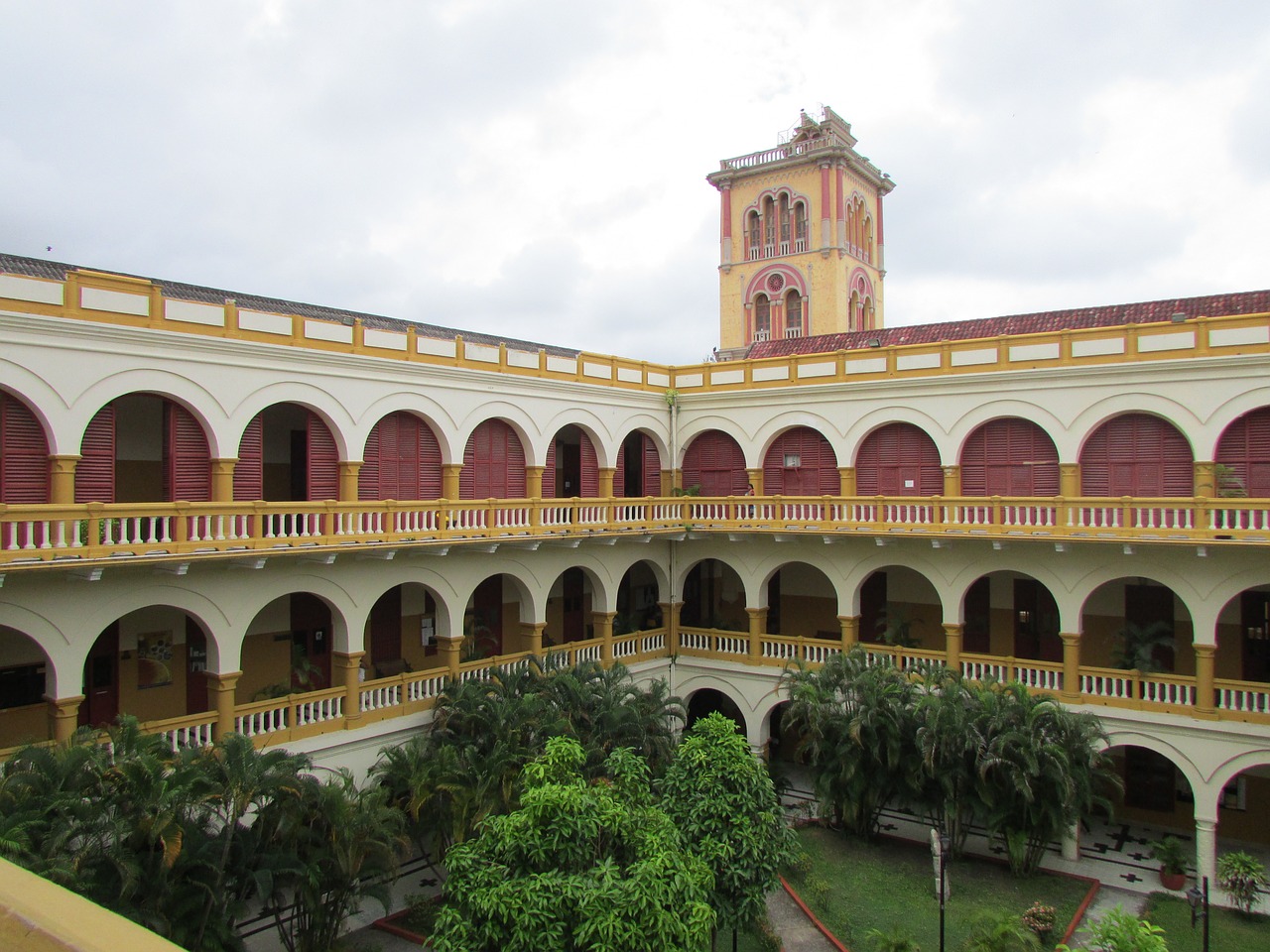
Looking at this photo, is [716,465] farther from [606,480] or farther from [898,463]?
[898,463]

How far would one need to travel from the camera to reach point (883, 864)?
17094 mm

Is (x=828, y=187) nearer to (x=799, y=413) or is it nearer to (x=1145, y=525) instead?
(x=799, y=413)

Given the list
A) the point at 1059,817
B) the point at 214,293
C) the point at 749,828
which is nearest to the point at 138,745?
the point at 749,828

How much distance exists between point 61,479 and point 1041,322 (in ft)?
72.1

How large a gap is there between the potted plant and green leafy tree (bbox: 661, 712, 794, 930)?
9.56m

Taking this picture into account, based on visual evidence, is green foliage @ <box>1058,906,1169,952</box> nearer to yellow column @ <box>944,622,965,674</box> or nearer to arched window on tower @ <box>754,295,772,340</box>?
yellow column @ <box>944,622,965,674</box>

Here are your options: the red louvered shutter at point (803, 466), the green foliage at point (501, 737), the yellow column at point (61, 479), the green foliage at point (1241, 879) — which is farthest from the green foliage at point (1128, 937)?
the yellow column at point (61, 479)

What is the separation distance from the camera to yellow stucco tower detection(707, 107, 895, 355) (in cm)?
3784

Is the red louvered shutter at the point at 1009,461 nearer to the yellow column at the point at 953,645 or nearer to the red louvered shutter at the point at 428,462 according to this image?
the yellow column at the point at 953,645

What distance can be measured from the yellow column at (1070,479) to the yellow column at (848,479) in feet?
14.6

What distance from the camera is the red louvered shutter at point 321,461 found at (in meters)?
16.9

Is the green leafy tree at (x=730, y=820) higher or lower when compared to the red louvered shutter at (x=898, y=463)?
lower

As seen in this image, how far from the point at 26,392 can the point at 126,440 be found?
323cm

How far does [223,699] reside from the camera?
14.8 m
